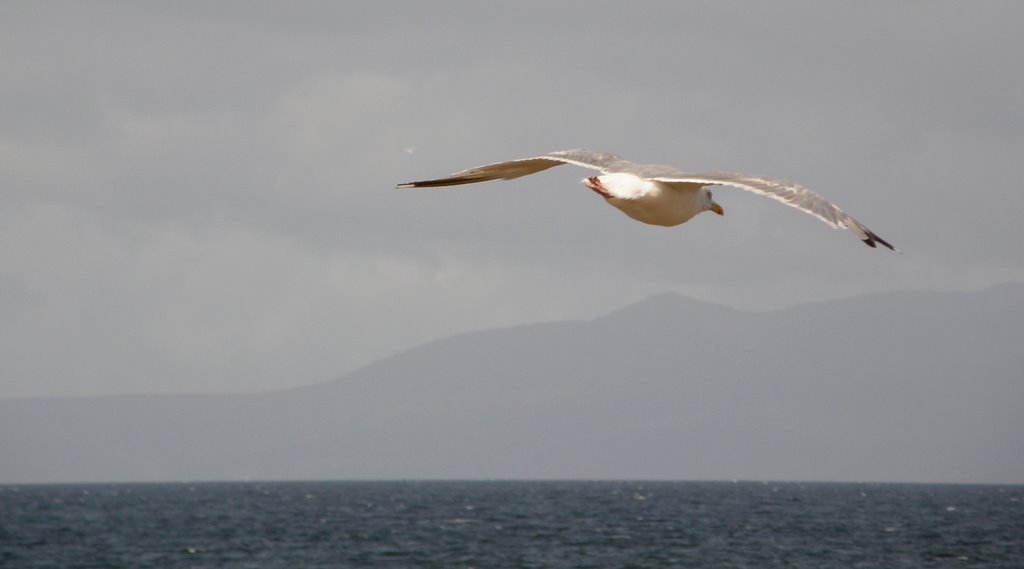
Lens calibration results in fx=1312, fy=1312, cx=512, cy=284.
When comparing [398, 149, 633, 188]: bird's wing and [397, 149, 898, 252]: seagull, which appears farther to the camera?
[398, 149, 633, 188]: bird's wing

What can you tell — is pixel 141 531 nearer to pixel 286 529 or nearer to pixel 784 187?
pixel 286 529

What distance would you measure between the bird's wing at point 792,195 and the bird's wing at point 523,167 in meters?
1.40

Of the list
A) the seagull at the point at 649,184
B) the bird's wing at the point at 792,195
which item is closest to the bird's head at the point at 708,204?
the seagull at the point at 649,184

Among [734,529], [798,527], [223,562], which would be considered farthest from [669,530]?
[223,562]

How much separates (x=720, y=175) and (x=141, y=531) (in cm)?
12800

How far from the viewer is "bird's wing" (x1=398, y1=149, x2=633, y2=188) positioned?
38.1 feet

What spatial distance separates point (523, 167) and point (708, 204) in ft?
6.58

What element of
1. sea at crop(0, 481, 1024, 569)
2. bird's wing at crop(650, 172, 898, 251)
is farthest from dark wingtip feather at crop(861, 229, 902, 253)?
sea at crop(0, 481, 1024, 569)

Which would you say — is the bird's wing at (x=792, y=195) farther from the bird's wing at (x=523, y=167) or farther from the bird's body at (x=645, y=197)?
the bird's wing at (x=523, y=167)

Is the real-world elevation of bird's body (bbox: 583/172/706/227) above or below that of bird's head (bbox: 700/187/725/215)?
below

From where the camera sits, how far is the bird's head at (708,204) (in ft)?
40.4

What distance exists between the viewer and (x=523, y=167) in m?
11.8

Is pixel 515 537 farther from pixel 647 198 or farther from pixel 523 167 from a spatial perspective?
pixel 647 198

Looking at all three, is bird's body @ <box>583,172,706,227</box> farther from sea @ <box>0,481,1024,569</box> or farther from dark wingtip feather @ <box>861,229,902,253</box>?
sea @ <box>0,481,1024,569</box>
